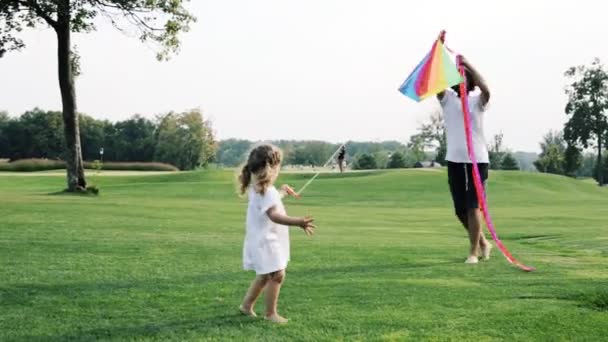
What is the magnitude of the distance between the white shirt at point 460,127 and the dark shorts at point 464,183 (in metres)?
0.14

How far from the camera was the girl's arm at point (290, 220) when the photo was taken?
5.44 m

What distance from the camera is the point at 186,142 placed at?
108125 mm

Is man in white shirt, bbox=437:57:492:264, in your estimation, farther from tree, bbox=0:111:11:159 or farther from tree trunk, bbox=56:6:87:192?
tree, bbox=0:111:11:159

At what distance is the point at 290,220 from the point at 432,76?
4.06 meters

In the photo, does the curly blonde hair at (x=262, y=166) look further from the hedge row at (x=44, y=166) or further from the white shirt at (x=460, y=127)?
the hedge row at (x=44, y=166)

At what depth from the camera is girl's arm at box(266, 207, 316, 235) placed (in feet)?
17.8

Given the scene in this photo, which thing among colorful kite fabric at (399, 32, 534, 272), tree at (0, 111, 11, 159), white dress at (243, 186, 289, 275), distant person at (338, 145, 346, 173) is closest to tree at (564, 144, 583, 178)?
colorful kite fabric at (399, 32, 534, 272)

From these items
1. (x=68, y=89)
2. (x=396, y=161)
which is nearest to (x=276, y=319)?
(x=68, y=89)

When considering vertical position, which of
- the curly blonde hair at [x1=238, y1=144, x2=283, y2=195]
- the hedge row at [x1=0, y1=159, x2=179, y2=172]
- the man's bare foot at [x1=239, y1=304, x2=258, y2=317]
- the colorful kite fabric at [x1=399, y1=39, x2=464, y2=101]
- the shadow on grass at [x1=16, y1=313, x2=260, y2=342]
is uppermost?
the colorful kite fabric at [x1=399, y1=39, x2=464, y2=101]

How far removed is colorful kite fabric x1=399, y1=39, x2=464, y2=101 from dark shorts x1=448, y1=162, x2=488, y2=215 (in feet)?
4.04

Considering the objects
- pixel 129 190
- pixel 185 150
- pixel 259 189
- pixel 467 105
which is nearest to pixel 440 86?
pixel 467 105

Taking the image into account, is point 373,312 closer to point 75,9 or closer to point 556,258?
point 556,258

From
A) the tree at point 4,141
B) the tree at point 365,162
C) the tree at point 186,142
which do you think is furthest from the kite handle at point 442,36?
the tree at point 4,141

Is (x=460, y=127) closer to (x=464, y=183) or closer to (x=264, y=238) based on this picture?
(x=464, y=183)
